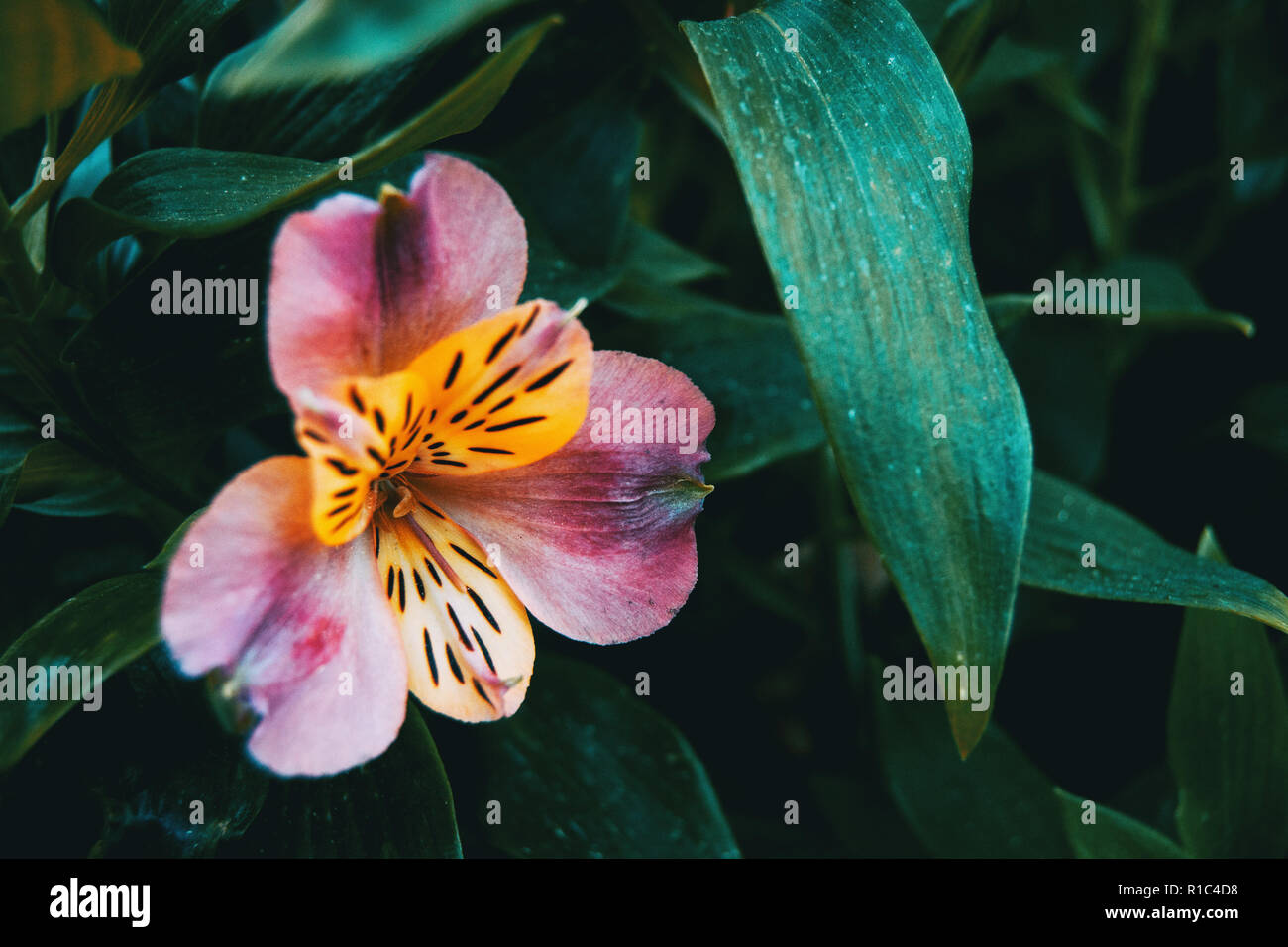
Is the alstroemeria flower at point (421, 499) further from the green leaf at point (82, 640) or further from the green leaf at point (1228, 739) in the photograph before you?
the green leaf at point (1228, 739)

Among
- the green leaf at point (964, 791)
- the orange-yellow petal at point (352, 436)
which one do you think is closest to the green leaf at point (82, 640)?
the orange-yellow petal at point (352, 436)

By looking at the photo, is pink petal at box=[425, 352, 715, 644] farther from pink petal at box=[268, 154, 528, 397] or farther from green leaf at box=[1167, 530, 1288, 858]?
green leaf at box=[1167, 530, 1288, 858]

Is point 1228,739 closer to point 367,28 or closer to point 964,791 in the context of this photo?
point 964,791

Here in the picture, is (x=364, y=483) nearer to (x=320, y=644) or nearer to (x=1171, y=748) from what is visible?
Result: (x=320, y=644)

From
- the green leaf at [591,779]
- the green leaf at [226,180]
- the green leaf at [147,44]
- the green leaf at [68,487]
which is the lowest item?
the green leaf at [591,779]
